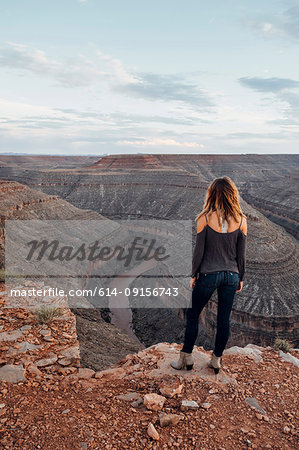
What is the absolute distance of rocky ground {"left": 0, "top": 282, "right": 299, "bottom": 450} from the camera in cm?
422

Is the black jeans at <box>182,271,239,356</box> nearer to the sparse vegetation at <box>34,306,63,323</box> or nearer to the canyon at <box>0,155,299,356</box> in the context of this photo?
the sparse vegetation at <box>34,306,63,323</box>

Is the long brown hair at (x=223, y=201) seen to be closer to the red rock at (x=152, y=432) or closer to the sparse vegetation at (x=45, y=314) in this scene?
the red rock at (x=152, y=432)

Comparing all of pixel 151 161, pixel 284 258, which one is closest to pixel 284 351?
pixel 284 258

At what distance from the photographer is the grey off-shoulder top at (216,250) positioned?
5.32 m

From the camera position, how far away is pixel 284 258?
32.4m

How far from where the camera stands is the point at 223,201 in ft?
17.4

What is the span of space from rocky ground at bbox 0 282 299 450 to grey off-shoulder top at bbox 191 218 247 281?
84.2 inches

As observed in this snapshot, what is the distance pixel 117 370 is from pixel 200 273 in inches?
113

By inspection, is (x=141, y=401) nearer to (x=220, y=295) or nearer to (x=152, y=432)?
(x=152, y=432)

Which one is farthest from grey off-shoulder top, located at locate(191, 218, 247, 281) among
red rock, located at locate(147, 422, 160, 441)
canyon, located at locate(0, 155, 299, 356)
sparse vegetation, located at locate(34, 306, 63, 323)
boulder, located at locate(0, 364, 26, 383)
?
canyon, located at locate(0, 155, 299, 356)

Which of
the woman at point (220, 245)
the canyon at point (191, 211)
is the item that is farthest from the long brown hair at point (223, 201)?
the canyon at point (191, 211)

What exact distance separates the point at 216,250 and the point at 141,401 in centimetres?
287

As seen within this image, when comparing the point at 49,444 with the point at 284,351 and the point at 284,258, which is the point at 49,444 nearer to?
the point at 284,351

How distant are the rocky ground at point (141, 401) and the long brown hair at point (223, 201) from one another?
3117 mm
